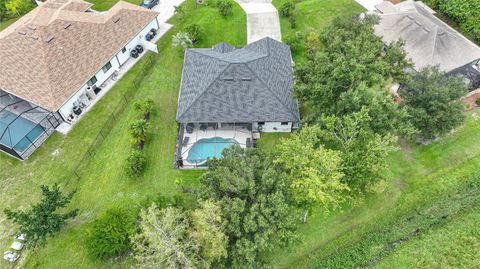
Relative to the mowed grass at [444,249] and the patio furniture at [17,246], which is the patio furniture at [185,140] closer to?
the patio furniture at [17,246]

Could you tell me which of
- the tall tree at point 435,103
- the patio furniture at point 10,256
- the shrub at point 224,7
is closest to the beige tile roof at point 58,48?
the shrub at point 224,7

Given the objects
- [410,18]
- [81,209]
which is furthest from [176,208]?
[410,18]

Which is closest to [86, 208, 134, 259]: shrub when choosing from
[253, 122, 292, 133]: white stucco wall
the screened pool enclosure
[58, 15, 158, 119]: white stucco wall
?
the screened pool enclosure

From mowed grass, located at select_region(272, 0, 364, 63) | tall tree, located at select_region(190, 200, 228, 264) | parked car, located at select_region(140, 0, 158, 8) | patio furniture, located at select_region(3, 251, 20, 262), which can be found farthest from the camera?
parked car, located at select_region(140, 0, 158, 8)

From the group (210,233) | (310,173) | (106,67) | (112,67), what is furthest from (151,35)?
(210,233)

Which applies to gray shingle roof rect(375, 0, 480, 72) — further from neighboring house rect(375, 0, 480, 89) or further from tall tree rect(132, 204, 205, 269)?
tall tree rect(132, 204, 205, 269)

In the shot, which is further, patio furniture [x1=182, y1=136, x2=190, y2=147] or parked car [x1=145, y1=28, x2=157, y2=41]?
parked car [x1=145, y1=28, x2=157, y2=41]

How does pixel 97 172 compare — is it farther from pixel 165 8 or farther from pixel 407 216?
pixel 407 216
